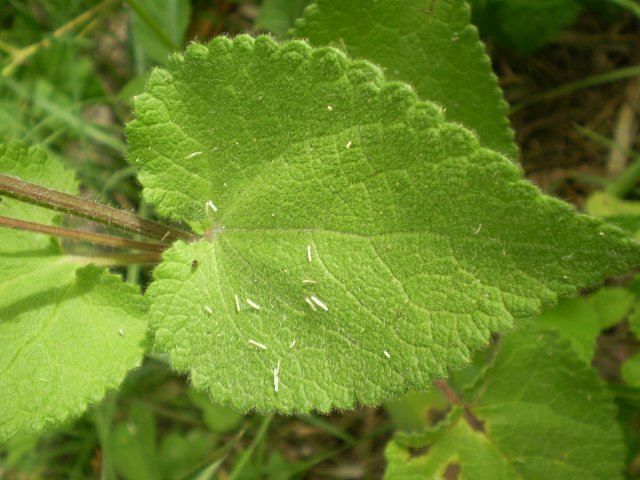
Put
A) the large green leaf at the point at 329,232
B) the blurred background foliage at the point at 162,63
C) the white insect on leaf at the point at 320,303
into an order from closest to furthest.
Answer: the large green leaf at the point at 329,232, the white insect on leaf at the point at 320,303, the blurred background foliage at the point at 162,63

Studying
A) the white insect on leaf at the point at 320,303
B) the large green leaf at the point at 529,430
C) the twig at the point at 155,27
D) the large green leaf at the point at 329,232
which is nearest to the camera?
the large green leaf at the point at 329,232

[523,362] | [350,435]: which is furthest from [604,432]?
[350,435]

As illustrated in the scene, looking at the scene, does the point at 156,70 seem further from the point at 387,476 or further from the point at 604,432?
the point at 604,432

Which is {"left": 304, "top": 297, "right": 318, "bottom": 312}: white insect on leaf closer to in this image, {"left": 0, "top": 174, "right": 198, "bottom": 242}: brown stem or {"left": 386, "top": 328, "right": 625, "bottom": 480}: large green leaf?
{"left": 0, "top": 174, "right": 198, "bottom": 242}: brown stem

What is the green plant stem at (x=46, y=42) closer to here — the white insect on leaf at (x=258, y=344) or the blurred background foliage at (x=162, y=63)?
the blurred background foliage at (x=162, y=63)

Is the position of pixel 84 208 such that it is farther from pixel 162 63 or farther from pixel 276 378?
pixel 162 63

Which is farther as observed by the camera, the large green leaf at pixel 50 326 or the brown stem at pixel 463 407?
the brown stem at pixel 463 407

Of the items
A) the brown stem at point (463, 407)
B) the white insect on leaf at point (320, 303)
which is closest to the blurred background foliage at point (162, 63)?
the brown stem at point (463, 407)
